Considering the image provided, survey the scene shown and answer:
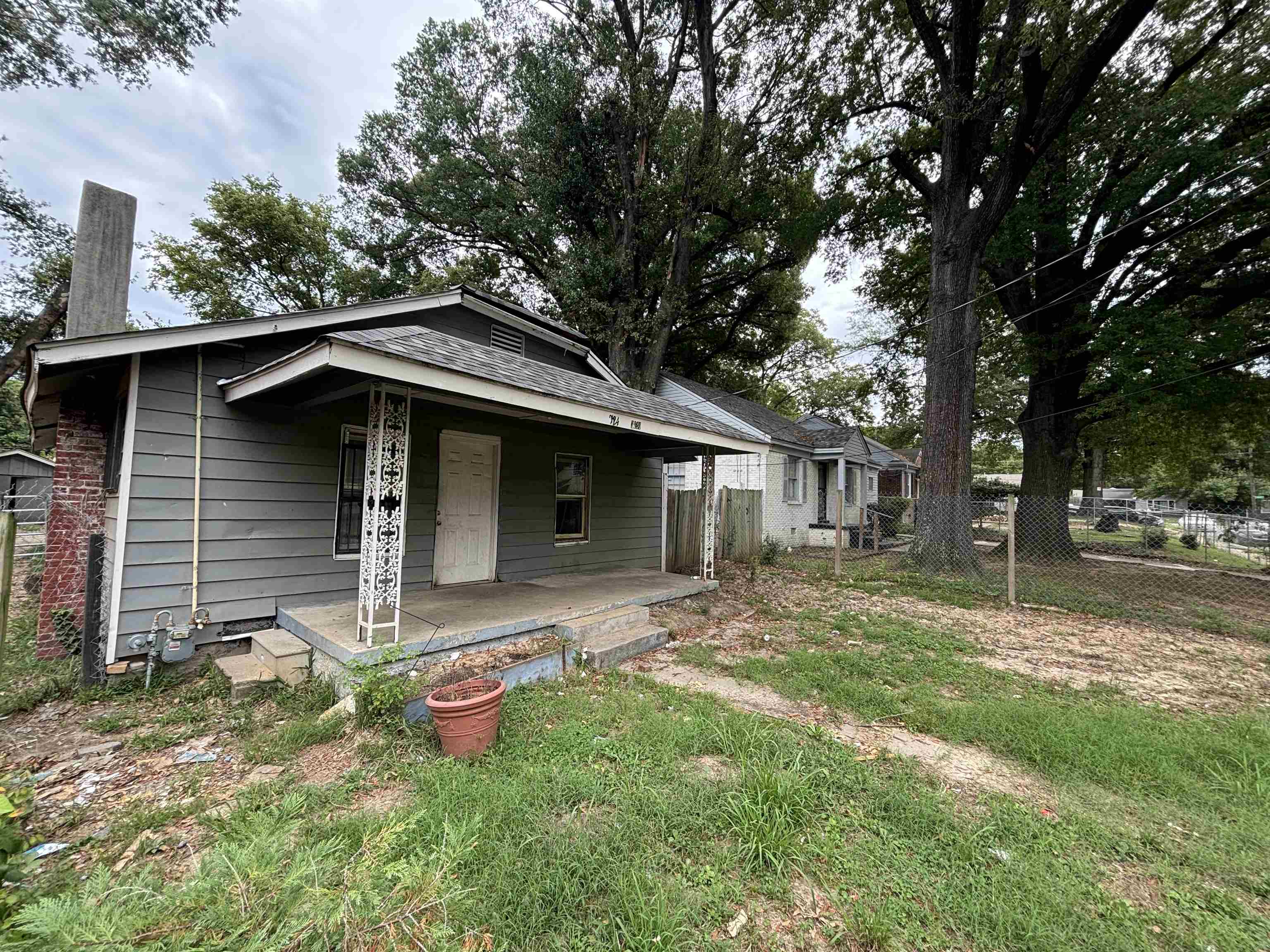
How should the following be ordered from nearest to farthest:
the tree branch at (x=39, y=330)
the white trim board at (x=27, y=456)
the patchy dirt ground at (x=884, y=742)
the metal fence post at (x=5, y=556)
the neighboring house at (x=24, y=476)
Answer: the metal fence post at (x=5, y=556) < the patchy dirt ground at (x=884, y=742) < the tree branch at (x=39, y=330) < the neighboring house at (x=24, y=476) < the white trim board at (x=27, y=456)

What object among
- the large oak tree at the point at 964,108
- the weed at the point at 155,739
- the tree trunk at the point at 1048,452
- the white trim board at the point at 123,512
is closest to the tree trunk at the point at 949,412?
the large oak tree at the point at 964,108

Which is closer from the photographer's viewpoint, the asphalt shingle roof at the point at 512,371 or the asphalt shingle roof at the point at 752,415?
the asphalt shingle roof at the point at 512,371

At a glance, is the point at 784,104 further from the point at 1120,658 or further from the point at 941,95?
the point at 1120,658

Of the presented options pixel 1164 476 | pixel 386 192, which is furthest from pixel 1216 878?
pixel 1164 476

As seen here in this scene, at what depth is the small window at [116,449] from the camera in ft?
15.1

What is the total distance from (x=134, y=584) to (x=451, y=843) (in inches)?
168

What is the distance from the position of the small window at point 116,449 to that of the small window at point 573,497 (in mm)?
4814

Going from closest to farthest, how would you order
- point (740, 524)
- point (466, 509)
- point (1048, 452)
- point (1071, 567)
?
1. point (466, 509)
2. point (1071, 567)
3. point (1048, 452)
4. point (740, 524)

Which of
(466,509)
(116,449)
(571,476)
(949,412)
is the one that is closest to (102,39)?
(116,449)

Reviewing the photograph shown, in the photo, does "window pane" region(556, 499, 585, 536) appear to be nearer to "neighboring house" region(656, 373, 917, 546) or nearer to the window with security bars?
"neighboring house" region(656, 373, 917, 546)

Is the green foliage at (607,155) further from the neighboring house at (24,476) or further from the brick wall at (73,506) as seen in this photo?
the neighboring house at (24,476)

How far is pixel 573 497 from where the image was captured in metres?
8.00

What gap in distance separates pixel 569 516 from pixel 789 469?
9259 mm

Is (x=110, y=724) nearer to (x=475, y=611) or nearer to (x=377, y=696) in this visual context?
(x=377, y=696)
